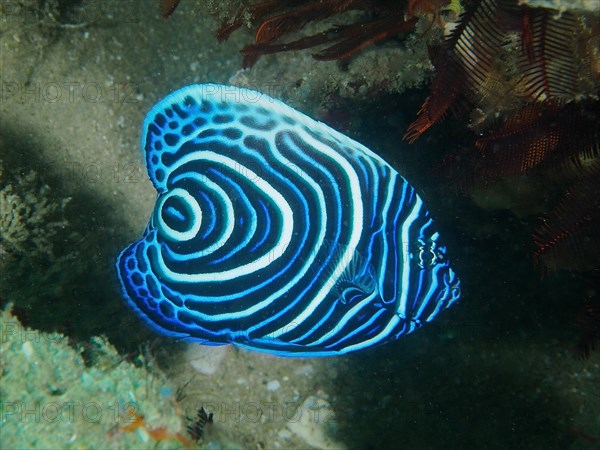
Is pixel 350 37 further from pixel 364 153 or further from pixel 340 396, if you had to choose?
pixel 340 396

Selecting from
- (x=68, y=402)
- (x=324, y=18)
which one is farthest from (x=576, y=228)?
(x=68, y=402)

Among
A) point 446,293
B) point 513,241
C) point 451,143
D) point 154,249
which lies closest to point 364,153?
point 446,293

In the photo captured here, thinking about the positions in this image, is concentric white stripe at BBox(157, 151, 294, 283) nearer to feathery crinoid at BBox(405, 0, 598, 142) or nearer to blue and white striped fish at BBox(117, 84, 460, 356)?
blue and white striped fish at BBox(117, 84, 460, 356)

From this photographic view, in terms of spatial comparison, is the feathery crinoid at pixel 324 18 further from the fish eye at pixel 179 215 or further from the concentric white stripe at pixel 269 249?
the fish eye at pixel 179 215
